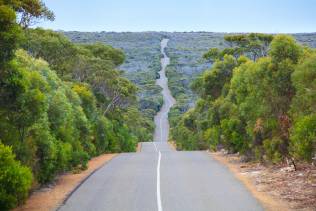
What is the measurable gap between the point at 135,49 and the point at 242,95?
118 m

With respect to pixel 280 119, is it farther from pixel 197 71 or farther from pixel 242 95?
pixel 197 71

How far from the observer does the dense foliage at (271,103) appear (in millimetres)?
18766

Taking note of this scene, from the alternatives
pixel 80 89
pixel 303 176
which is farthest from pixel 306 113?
pixel 80 89

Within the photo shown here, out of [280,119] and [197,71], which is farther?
[197,71]

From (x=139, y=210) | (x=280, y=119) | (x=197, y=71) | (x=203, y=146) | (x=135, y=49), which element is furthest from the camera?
(x=135, y=49)

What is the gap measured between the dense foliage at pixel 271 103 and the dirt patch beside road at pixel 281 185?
2.58ft

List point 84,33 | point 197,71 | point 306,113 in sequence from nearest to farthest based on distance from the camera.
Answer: point 306,113, point 197,71, point 84,33

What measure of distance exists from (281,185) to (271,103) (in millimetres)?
5899

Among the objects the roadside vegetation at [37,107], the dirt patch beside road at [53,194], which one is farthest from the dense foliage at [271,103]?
A: the roadside vegetation at [37,107]

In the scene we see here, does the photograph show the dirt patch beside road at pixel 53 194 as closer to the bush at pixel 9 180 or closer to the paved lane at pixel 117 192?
the paved lane at pixel 117 192

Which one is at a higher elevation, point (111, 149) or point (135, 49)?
point (135, 49)

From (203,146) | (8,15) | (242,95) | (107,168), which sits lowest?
(203,146)

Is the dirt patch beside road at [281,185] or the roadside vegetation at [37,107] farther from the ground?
the roadside vegetation at [37,107]

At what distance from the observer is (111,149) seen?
49.9 m
